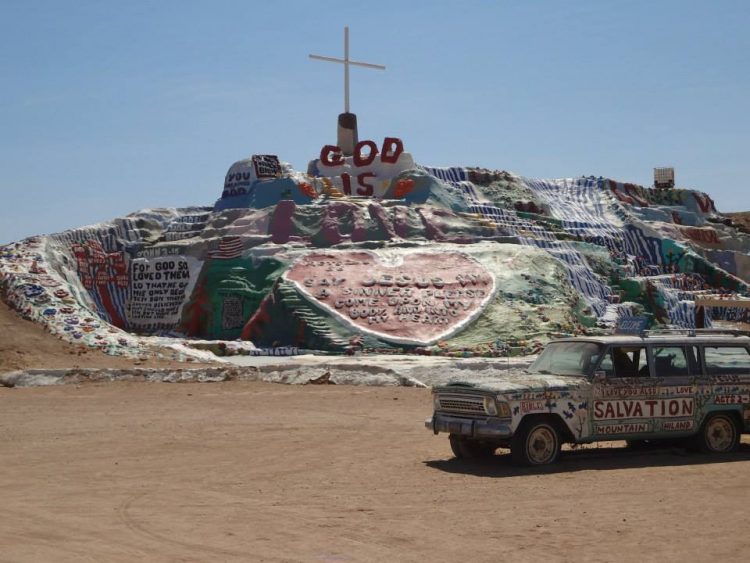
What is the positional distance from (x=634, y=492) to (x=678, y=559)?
2480 millimetres

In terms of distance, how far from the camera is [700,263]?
1646 inches

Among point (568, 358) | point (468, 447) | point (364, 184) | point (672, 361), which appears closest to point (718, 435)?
point (672, 361)

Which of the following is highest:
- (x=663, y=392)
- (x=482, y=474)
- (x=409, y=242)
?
(x=409, y=242)

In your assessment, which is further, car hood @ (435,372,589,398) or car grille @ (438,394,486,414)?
car grille @ (438,394,486,414)

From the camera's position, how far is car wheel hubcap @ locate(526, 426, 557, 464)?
11320 mm

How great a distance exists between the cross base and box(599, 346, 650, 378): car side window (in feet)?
97.0

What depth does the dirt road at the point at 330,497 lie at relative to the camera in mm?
7711

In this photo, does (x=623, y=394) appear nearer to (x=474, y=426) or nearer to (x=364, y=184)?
(x=474, y=426)

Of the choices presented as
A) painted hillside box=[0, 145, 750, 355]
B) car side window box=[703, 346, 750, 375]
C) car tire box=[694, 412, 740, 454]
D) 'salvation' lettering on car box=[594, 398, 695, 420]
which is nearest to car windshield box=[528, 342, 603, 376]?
'salvation' lettering on car box=[594, 398, 695, 420]

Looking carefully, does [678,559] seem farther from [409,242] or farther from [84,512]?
[409,242]

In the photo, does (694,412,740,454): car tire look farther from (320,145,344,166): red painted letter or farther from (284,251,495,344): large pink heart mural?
(320,145,344,166): red painted letter

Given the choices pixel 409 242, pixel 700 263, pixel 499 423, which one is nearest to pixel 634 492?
pixel 499 423

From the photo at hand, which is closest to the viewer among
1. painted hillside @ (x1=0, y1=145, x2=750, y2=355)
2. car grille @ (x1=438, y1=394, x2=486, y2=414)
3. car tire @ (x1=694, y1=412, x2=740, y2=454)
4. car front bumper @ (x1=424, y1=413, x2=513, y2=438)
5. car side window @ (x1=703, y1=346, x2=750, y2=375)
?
car front bumper @ (x1=424, y1=413, x2=513, y2=438)

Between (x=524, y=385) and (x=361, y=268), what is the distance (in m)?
20.7
